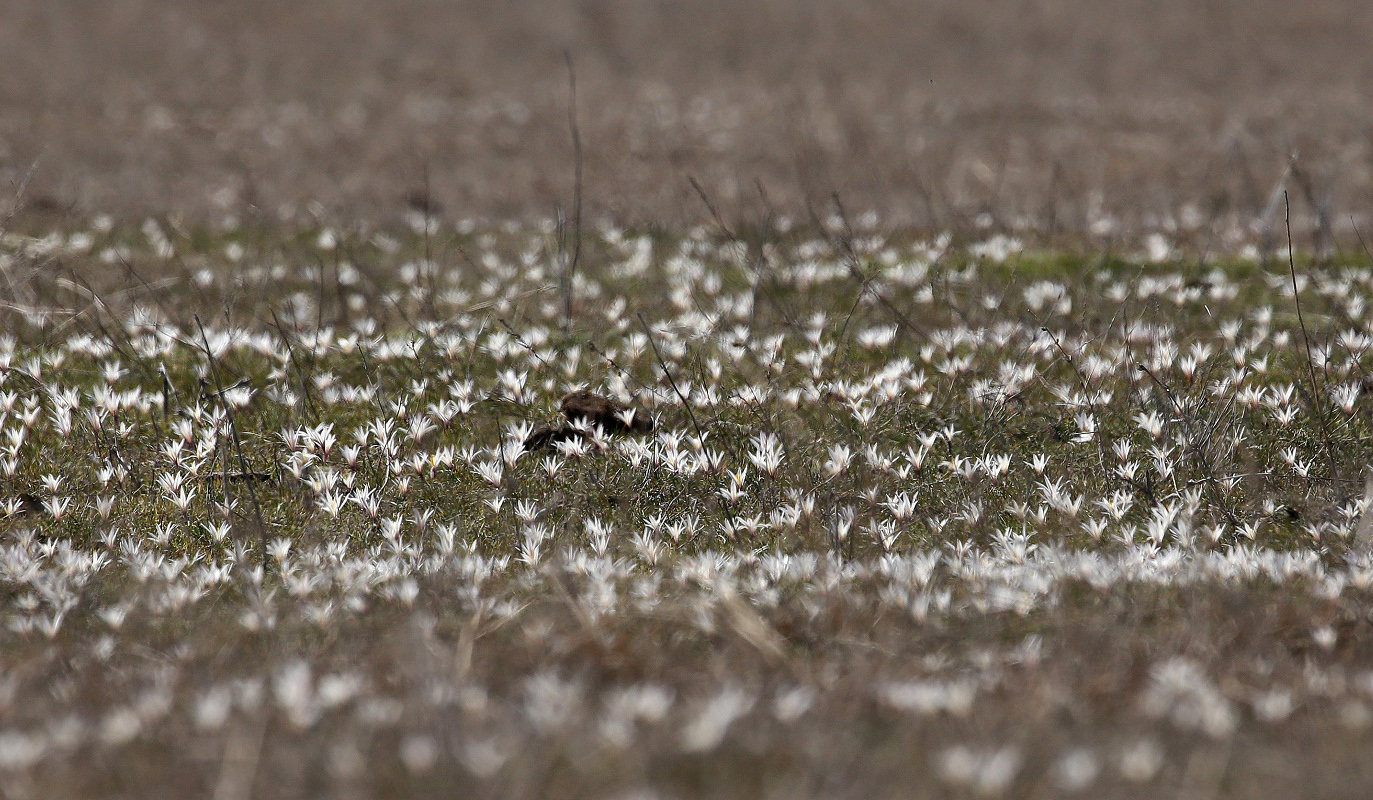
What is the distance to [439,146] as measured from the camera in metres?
19.8

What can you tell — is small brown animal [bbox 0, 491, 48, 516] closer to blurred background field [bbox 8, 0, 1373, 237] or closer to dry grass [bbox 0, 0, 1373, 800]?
dry grass [bbox 0, 0, 1373, 800]

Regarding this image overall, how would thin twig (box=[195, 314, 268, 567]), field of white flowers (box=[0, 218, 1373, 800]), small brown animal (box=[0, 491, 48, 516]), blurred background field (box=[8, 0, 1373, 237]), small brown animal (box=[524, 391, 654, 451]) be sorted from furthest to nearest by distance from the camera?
blurred background field (box=[8, 0, 1373, 237]) < small brown animal (box=[524, 391, 654, 451]) < small brown animal (box=[0, 491, 48, 516]) < thin twig (box=[195, 314, 268, 567]) < field of white flowers (box=[0, 218, 1373, 800])

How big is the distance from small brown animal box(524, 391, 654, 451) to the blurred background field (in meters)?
3.93

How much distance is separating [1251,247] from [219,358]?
823 centimetres

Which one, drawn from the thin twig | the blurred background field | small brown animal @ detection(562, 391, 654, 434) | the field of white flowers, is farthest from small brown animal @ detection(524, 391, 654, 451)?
the blurred background field

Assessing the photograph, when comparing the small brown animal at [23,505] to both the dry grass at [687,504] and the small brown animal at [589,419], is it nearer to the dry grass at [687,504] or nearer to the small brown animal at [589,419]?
the dry grass at [687,504]

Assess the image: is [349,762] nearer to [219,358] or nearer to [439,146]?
[219,358]

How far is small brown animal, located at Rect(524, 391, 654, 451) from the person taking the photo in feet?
21.4

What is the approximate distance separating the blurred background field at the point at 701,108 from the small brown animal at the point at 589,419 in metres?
3.93

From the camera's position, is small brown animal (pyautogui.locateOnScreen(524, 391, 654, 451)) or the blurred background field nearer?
small brown animal (pyautogui.locateOnScreen(524, 391, 654, 451))

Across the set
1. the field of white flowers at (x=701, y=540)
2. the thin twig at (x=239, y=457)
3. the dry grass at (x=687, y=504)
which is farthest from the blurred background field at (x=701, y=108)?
the thin twig at (x=239, y=457)

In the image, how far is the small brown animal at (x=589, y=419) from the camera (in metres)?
6.54

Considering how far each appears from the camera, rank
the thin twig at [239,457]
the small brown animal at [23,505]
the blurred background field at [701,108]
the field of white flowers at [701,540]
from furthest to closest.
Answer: the blurred background field at [701,108] → the small brown animal at [23,505] → the thin twig at [239,457] → the field of white flowers at [701,540]

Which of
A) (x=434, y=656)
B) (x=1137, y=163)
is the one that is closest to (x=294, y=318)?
(x=434, y=656)
